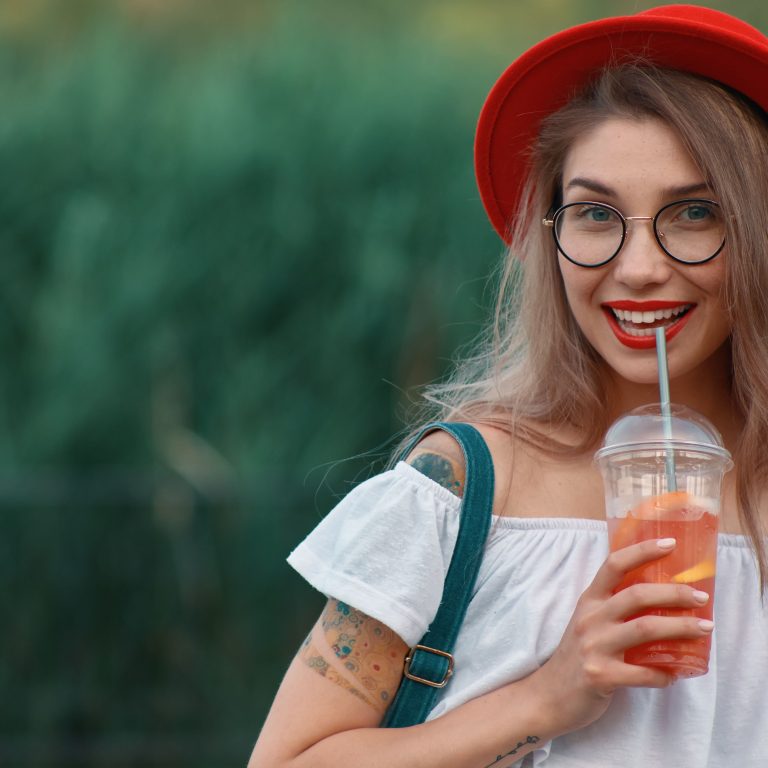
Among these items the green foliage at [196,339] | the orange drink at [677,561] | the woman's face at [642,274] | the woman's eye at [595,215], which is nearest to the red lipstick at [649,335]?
the woman's face at [642,274]

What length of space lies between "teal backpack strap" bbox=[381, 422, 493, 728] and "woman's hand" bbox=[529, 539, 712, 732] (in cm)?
19

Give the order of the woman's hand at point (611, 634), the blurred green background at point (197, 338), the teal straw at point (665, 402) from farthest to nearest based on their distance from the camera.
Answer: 1. the blurred green background at point (197, 338)
2. the teal straw at point (665, 402)
3. the woman's hand at point (611, 634)

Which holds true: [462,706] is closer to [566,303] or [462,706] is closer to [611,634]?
[611,634]

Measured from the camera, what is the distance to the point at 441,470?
212 centimetres

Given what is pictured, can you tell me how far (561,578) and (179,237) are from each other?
16.9 ft

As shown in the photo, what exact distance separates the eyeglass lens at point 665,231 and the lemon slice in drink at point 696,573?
1.67 ft

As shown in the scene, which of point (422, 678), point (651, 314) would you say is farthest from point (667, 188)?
point (422, 678)

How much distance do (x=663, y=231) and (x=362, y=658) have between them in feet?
2.63

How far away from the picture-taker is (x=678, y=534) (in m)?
1.85

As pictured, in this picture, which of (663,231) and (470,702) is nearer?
(470,702)

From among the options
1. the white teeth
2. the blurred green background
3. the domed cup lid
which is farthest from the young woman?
the blurred green background

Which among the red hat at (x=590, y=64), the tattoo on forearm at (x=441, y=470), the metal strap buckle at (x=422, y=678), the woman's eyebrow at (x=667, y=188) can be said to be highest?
the red hat at (x=590, y=64)

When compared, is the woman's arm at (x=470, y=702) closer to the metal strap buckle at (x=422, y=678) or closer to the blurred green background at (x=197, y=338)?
the metal strap buckle at (x=422, y=678)

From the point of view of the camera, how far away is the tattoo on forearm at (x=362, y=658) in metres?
2.04
